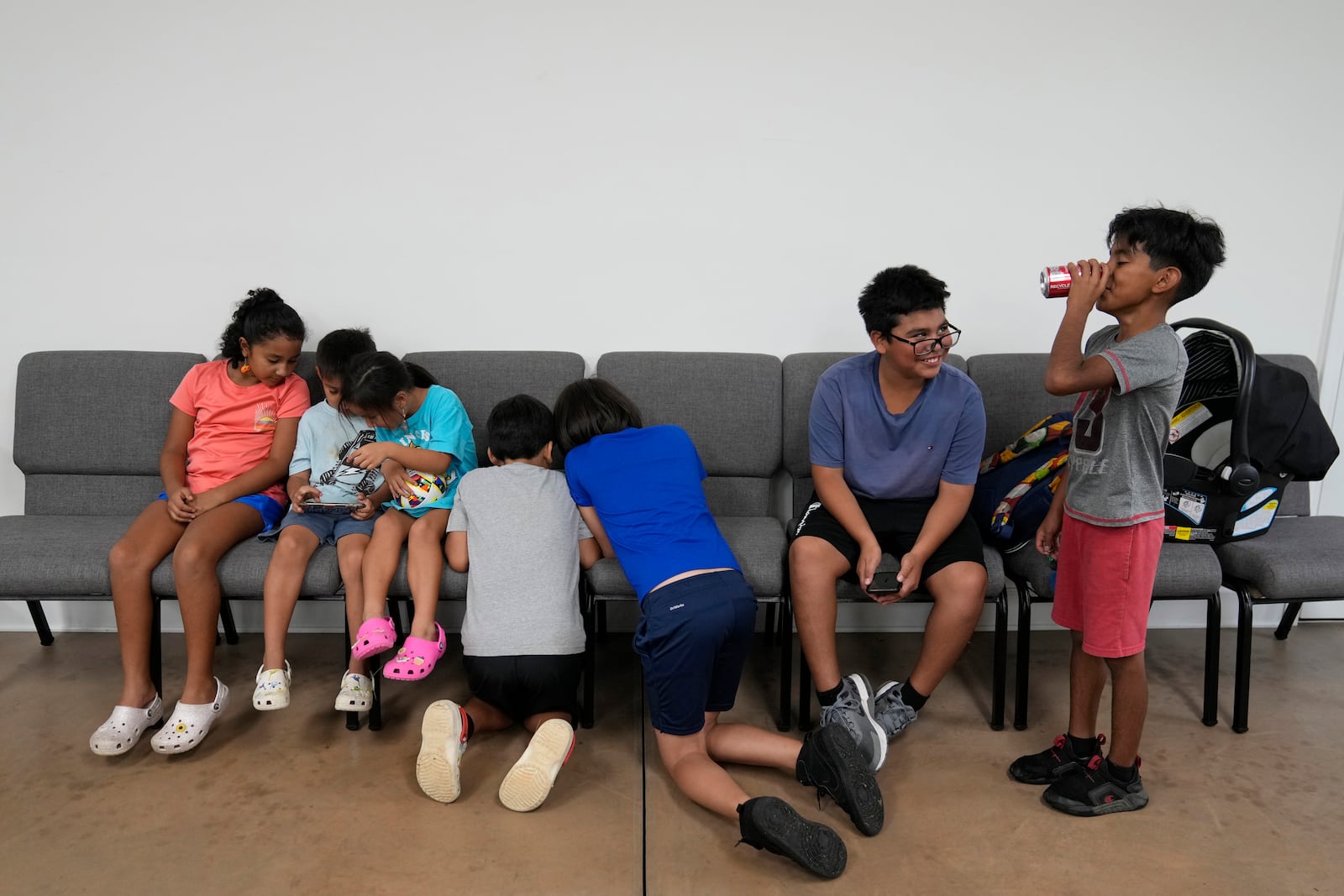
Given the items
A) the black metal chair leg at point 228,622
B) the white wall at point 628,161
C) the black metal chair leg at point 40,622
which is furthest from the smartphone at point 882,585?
the black metal chair leg at point 40,622

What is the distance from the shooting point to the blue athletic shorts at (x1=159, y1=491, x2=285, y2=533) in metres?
2.36

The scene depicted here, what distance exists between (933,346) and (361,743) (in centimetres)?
170

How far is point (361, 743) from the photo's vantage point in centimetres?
216

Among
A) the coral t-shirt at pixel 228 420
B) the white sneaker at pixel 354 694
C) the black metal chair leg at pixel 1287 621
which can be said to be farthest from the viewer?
the black metal chair leg at pixel 1287 621

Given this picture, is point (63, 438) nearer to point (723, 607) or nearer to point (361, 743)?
point (361, 743)

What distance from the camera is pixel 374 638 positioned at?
2.04m

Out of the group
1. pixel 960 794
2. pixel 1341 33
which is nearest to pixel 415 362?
pixel 960 794

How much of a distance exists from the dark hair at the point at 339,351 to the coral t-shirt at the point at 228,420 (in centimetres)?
21

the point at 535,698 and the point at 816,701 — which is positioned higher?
the point at 535,698

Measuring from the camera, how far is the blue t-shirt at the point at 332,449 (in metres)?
2.37

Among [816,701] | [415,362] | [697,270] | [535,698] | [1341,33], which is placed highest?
[1341,33]

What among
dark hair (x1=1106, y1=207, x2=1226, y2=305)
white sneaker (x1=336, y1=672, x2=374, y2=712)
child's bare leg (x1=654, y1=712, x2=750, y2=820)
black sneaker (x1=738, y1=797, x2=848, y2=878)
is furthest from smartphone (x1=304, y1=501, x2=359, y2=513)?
dark hair (x1=1106, y1=207, x2=1226, y2=305)

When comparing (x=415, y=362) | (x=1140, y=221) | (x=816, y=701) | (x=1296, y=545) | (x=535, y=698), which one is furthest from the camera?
(x=415, y=362)

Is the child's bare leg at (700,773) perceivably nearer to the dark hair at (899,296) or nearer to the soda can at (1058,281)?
the dark hair at (899,296)
